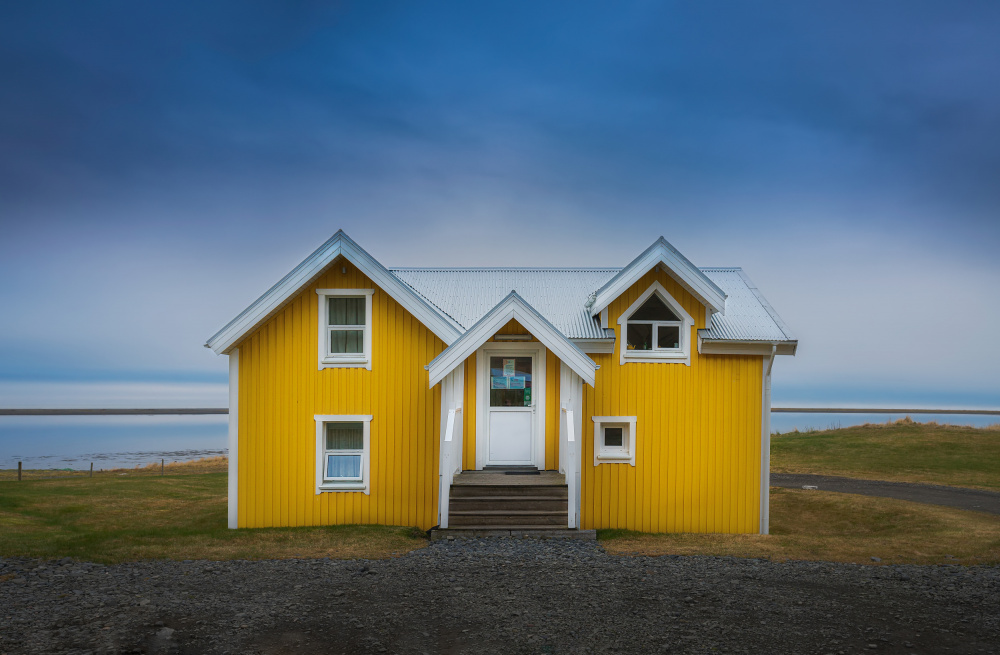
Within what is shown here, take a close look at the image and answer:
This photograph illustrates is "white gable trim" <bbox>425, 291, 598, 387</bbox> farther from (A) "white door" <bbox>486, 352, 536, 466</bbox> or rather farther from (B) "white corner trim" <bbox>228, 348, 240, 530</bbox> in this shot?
(B) "white corner trim" <bbox>228, 348, 240, 530</bbox>

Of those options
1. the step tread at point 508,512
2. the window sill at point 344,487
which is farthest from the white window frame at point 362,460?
the step tread at point 508,512

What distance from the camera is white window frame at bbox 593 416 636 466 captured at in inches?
602

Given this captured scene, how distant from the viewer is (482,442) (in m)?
15.5

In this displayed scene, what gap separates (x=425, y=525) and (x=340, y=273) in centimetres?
589

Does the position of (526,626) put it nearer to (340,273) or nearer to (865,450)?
(340,273)

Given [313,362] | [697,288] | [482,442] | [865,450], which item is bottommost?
[865,450]

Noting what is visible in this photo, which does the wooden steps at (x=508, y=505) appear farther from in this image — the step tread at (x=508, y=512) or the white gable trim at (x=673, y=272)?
the white gable trim at (x=673, y=272)

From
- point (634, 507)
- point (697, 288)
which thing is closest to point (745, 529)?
point (634, 507)

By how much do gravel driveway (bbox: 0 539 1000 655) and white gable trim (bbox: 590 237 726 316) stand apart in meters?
6.25

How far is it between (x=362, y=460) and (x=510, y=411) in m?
3.52

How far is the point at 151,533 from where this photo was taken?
537 inches

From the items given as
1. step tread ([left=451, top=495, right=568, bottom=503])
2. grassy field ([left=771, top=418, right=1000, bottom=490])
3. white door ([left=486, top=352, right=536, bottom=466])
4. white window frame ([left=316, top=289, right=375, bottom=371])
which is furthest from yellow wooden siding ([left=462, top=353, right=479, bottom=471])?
grassy field ([left=771, top=418, right=1000, bottom=490])

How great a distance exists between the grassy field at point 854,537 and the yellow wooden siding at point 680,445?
98 cm

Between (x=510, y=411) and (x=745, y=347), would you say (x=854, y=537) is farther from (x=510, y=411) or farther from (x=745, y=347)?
(x=510, y=411)
